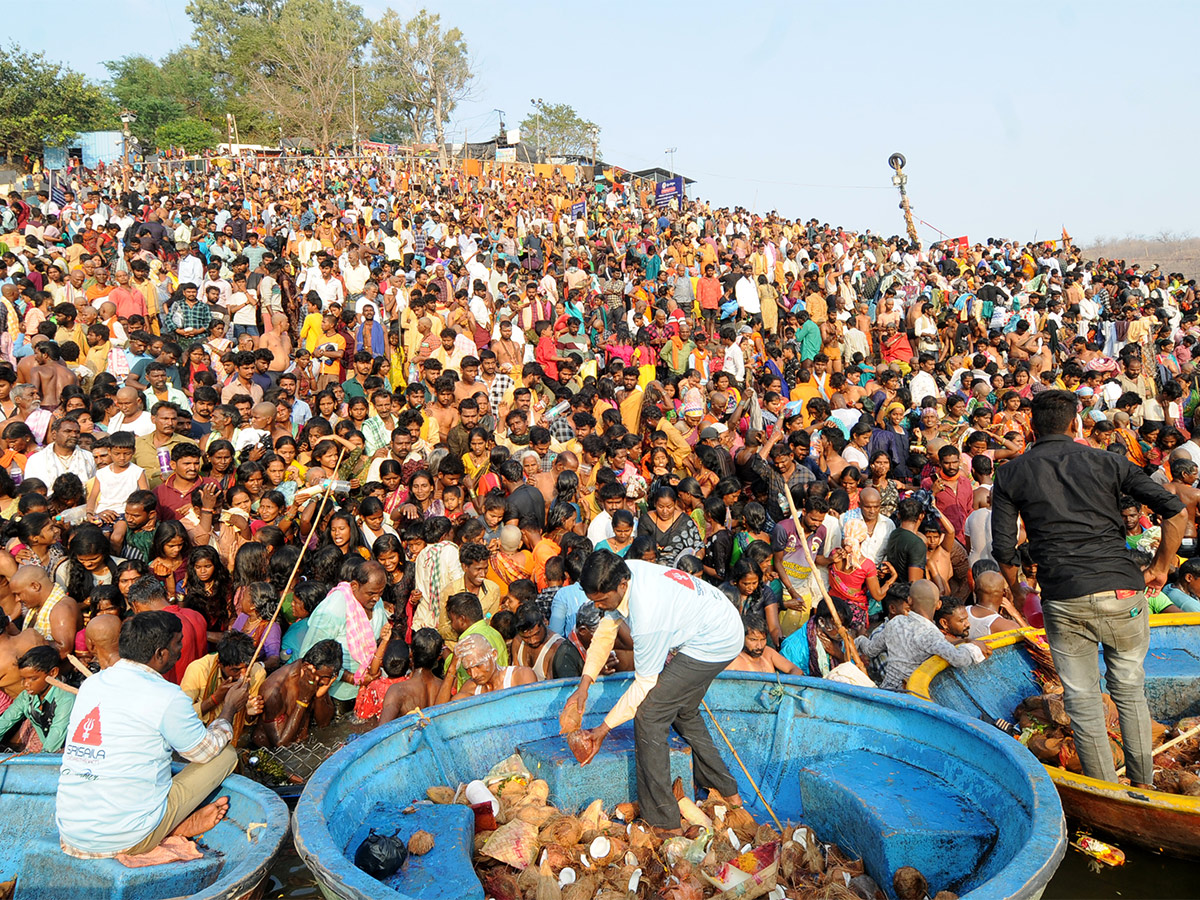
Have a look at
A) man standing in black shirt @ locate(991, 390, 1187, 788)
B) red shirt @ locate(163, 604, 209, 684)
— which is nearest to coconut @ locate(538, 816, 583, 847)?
man standing in black shirt @ locate(991, 390, 1187, 788)

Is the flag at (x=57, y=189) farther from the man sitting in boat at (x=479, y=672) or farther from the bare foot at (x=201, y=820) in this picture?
the bare foot at (x=201, y=820)

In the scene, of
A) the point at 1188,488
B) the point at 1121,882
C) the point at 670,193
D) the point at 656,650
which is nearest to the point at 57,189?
the point at 670,193

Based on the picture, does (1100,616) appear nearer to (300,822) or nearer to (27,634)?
(300,822)

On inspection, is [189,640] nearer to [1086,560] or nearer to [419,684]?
[419,684]

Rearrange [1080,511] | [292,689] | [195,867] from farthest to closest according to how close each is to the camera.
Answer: [292,689] → [1080,511] → [195,867]

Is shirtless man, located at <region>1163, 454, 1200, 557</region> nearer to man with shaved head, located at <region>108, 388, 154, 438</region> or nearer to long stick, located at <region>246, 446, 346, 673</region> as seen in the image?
long stick, located at <region>246, 446, 346, 673</region>

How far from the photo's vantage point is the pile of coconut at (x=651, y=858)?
4305mm

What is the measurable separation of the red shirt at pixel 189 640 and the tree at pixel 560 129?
61844 mm

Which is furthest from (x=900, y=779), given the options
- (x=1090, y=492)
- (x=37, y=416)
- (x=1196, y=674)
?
(x=37, y=416)

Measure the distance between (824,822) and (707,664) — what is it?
1.22 m

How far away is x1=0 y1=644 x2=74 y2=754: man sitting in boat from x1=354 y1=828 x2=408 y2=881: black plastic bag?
2616 mm

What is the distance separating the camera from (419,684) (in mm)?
6258

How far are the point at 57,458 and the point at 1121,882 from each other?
8.53 meters

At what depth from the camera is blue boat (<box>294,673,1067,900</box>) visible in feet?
13.5
